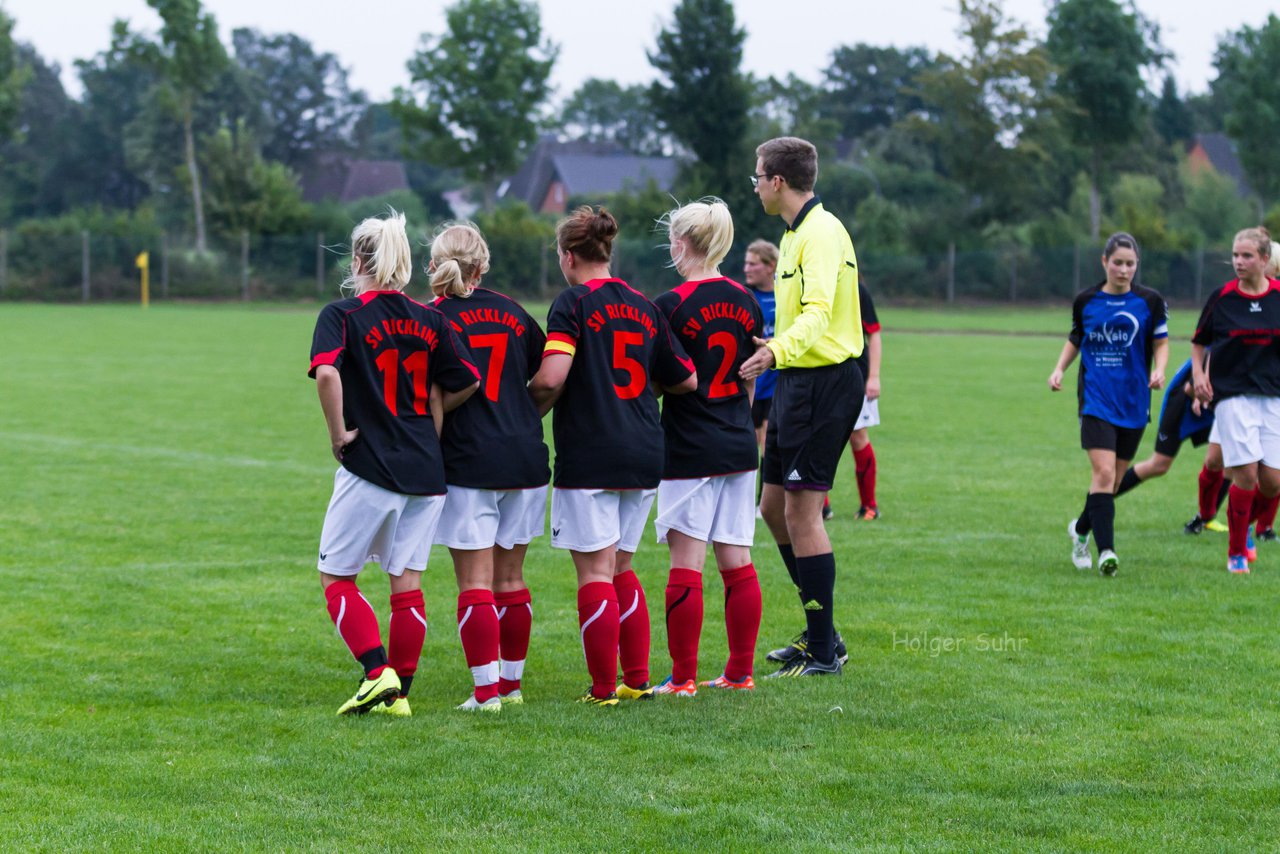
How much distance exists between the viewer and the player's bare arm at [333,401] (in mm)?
5008

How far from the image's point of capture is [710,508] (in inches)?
218

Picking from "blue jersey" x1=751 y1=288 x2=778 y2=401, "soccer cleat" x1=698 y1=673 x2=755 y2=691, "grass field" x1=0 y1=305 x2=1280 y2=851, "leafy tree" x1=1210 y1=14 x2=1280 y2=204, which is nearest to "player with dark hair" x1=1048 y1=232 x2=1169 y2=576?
"grass field" x1=0 y1=305 x2=1280 y2=851

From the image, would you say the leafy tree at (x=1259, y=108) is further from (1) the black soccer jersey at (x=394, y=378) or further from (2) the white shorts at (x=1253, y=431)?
(1) the black soccer jersey at (x=394, y=378)

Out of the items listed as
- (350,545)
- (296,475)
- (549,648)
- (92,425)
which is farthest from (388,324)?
(92,425)

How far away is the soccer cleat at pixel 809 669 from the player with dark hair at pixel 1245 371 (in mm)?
3423

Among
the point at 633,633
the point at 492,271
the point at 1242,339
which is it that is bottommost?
the point at 633,633

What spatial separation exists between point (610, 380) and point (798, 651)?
1625 mm

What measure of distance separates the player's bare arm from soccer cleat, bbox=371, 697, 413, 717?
2.97 ft

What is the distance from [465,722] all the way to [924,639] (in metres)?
2.39

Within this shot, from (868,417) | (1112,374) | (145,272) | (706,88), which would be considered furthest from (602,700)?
(706,88)

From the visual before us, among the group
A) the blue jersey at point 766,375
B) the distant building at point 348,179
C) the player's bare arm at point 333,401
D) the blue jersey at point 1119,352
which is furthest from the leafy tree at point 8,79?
the player's bare arm at point 333,401

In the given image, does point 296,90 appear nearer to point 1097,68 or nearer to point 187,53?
point 187,53

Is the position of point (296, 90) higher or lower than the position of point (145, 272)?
higher

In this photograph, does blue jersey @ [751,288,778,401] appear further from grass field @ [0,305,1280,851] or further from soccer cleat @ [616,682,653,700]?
soccer cleat @ [616,682,653,700]
